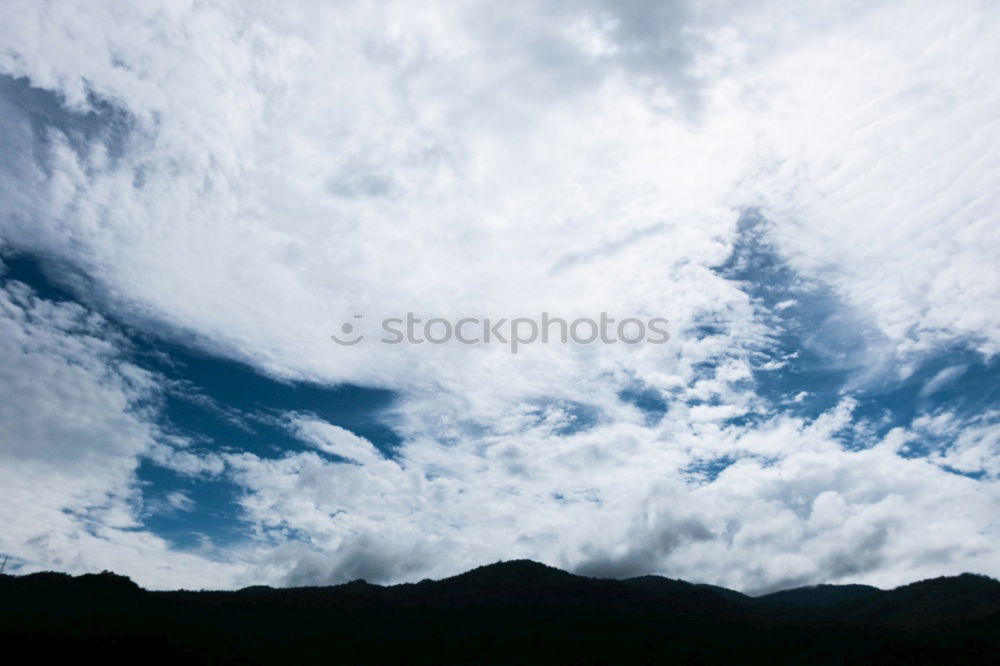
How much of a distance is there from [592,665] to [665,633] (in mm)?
17935

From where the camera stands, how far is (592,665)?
279 feet

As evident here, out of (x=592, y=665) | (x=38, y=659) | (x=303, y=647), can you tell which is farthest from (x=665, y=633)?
(x=38, y=659)

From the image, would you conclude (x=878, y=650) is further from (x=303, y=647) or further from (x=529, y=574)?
(x=303, y=647)

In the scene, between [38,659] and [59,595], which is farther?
[59,595]

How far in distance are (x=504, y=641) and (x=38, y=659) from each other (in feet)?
209

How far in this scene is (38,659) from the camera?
80.8m

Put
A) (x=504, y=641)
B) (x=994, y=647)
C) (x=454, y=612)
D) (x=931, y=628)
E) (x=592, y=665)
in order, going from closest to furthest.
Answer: (x=994, y=647)
(x=592, y=665)
(x=931, y=628)
(x=504, y=641)
(x=454, y=612)

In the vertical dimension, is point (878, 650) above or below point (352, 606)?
below

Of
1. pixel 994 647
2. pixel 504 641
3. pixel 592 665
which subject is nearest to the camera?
pixel 994 647

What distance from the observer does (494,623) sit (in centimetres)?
10644

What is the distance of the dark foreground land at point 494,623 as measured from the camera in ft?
278

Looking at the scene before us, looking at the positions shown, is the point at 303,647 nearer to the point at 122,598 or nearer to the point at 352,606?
the point at 352,606

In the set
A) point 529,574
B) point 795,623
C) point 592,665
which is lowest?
point 592,665

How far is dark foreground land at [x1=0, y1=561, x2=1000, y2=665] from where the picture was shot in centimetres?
8475
